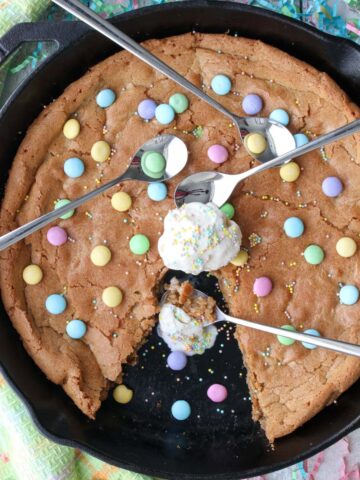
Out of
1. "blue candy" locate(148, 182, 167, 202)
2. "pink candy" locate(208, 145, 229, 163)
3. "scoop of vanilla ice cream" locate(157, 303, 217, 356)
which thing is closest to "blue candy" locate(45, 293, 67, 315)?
"scoop of vanilla ice cream" locate(157, 303, 217, 356)

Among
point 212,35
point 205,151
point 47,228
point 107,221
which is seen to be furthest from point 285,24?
point 47,228

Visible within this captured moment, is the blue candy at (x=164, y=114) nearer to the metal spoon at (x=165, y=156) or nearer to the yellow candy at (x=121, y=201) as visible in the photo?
the metal spoon at (x=165, y=156)

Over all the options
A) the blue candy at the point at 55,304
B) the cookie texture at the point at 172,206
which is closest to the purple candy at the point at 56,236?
the cookie texture at the point at 172,206

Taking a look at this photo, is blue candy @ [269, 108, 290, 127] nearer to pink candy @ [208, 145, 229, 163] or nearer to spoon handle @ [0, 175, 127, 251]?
pink candy @ [208, 145, 229, 163]

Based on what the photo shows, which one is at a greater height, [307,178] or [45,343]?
[307,178]

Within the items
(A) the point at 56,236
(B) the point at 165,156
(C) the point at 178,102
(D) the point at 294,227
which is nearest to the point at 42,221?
(A) the point at 56,236

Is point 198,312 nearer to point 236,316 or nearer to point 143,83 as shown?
point 236,316

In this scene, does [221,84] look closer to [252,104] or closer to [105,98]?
[252,104]
